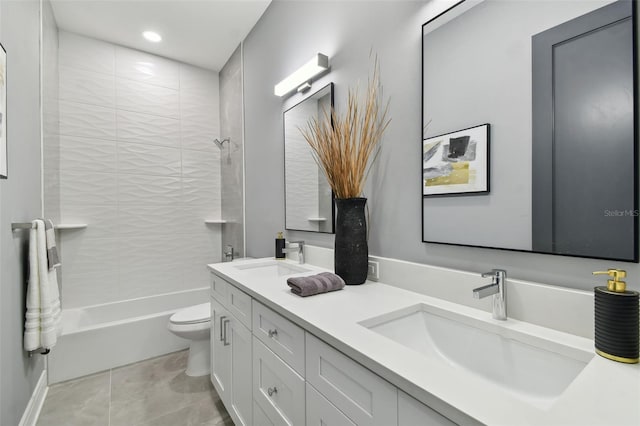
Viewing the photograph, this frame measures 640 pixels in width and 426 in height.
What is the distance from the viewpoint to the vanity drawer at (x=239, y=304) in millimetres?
1315

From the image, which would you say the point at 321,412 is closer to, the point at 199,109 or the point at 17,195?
the point at 17,195

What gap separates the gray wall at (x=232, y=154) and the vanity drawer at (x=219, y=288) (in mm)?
921

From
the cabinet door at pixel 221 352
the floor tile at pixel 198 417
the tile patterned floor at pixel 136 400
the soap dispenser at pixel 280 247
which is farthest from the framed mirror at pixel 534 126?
the tile patterned floor at pixel 136 400

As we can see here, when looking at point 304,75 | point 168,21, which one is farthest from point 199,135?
point 304,75

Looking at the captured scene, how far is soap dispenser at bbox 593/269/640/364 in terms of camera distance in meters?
0.60

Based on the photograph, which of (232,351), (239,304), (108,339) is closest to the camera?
(239,304)

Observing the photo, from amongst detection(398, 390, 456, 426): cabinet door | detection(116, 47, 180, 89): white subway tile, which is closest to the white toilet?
detection(398, 390, 456, 426): cabinet door

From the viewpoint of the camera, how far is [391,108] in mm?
1309

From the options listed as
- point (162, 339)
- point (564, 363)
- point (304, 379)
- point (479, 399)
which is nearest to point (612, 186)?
point (564, 363)

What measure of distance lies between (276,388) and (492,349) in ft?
2.39

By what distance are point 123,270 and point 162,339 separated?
2.46ft

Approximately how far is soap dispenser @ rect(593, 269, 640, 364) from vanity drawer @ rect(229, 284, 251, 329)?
1133mm

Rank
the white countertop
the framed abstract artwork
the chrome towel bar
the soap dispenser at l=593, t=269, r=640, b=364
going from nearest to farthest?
the white countertop → the soap dispenser at l=593, t=269, r=640, b=364 → the framed abstract artwork → the chrome towel bar

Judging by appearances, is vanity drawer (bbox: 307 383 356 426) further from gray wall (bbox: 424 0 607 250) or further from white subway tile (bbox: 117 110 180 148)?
white subway tile (bbox: 117 110 180 148)
